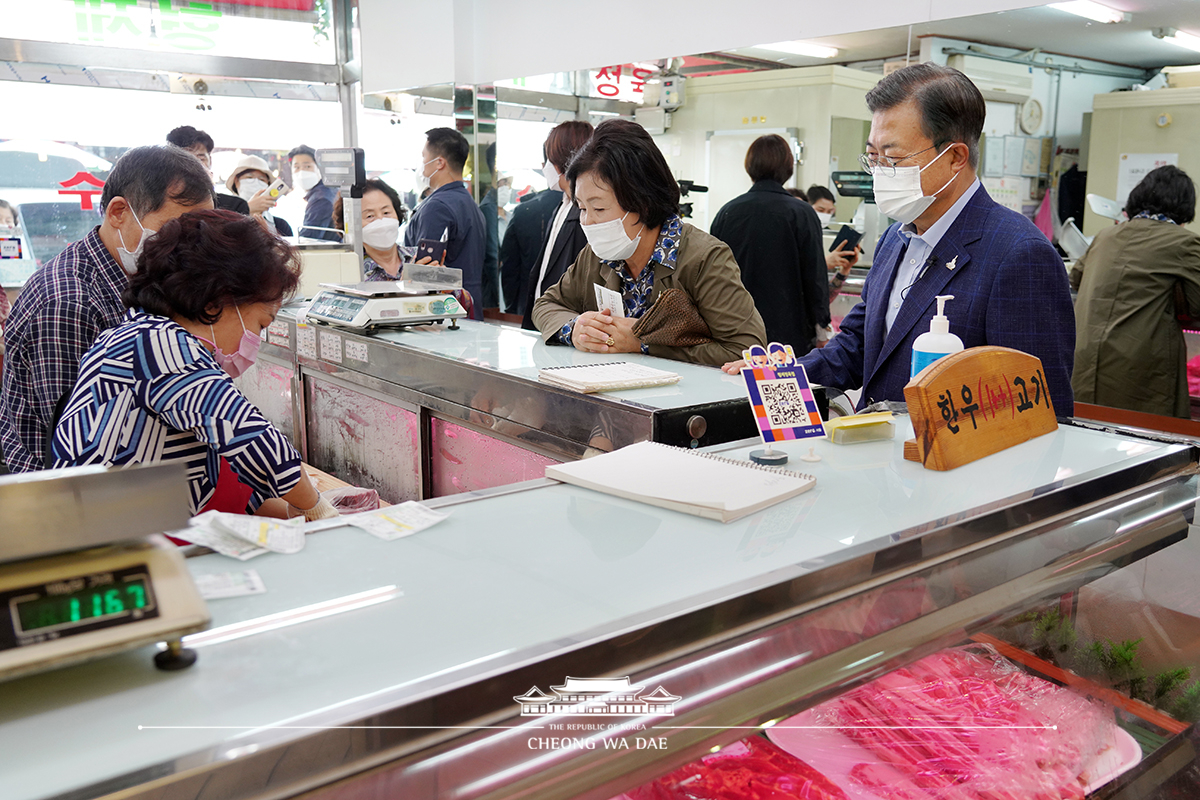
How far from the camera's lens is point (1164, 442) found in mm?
1641

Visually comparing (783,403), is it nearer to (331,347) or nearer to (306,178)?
(331,347)

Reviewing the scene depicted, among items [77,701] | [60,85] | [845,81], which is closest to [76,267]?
[77,701]

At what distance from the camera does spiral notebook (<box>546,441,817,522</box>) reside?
121 centimetres

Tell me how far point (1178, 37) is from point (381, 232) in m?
3.33

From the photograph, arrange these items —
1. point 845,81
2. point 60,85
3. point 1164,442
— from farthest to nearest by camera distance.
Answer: point 60,85 < point 845,81 < point 1164,442

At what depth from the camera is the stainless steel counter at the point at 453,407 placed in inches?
71.8

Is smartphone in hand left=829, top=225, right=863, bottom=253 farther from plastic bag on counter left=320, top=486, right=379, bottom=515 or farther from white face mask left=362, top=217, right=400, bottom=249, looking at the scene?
plastic bag on counter left=320, top=486, right=379, bottom=515

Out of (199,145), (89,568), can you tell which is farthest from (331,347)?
(199,145)

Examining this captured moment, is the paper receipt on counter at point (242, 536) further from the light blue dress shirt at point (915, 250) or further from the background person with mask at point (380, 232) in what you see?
the background person with mask at point (380, 232)

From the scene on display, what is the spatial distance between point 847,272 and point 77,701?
4.32 m

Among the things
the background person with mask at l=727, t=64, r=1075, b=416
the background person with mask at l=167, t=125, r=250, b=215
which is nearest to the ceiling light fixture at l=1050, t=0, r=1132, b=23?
the background person with mask at l=727, t=64, r=1075, b=416

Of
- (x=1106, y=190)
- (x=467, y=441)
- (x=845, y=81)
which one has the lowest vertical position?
(x=467, y=441)

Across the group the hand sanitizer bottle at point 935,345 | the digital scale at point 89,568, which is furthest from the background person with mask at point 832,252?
the digital scale at point 89,568

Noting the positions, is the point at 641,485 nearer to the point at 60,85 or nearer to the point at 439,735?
the point at 439,735
